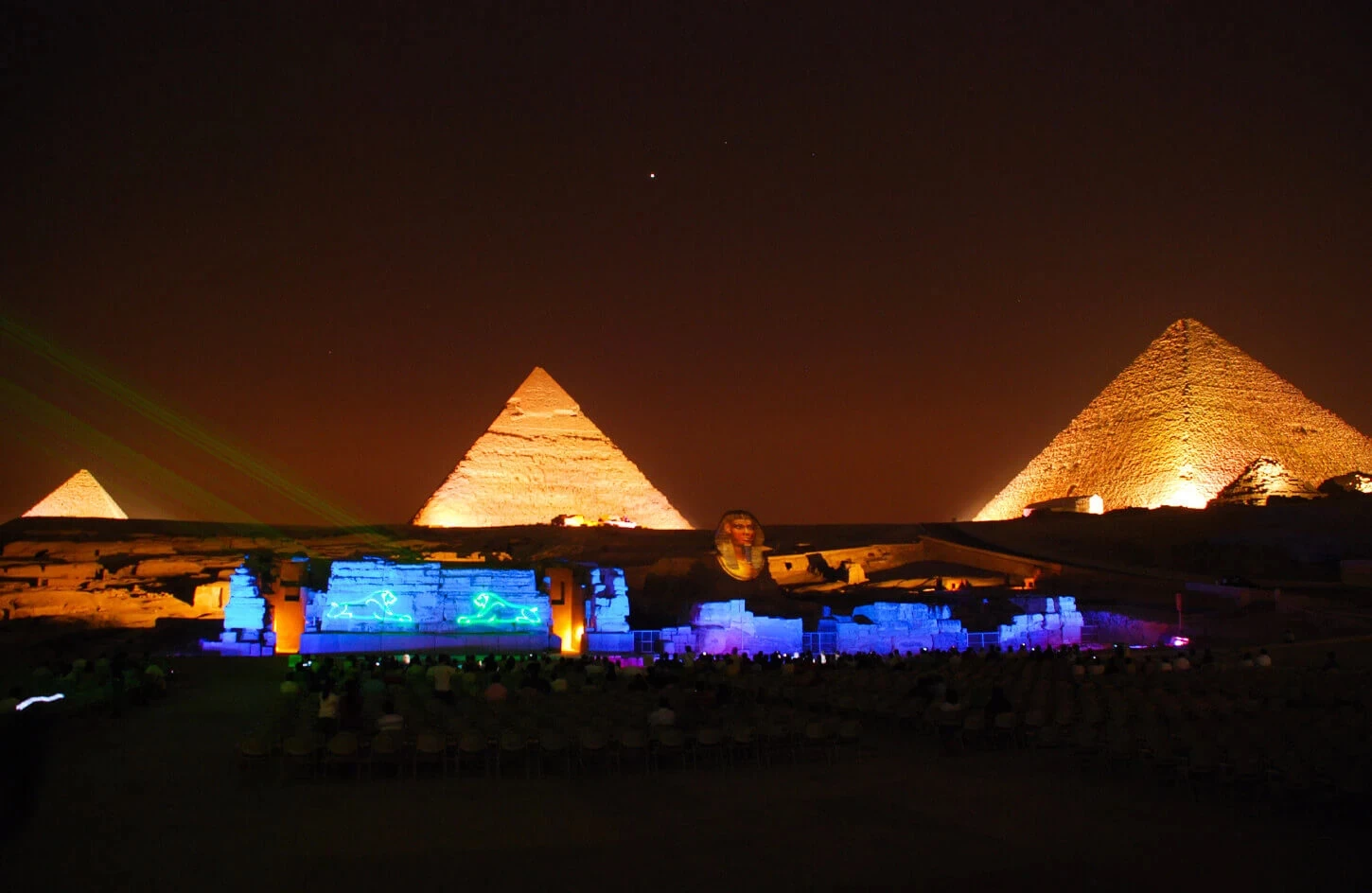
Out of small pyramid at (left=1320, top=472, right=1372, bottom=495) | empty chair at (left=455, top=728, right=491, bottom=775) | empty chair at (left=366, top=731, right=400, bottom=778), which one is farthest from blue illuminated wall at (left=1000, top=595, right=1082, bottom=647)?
small pyramid at (left=1320, top=472, right=1372, bottom=495)

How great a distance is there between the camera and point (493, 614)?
1842cm

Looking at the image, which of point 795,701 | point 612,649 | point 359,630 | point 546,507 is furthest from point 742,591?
point 546,507

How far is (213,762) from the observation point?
8055 mm

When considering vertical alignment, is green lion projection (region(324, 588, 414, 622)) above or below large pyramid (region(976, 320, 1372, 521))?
below

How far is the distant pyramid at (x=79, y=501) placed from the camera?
5109 centimetres

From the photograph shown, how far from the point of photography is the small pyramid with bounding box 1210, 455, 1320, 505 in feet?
163

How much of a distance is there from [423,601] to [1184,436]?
159 feet

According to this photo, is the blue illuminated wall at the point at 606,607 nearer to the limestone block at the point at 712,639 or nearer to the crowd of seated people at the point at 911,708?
the limestone block at the point at 712,639

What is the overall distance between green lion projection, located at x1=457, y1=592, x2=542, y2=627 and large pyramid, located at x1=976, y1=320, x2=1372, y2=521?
4352 cm

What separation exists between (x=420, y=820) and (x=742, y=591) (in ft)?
60.2

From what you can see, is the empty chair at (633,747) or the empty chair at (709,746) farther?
the empty chair at (709,746)

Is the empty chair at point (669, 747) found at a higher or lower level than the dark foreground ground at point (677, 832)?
higher

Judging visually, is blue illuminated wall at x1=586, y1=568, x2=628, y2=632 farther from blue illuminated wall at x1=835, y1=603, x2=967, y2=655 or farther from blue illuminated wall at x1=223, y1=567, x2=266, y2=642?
blue illuminated wall at x1=223, y1=567, x2=266, y2=642

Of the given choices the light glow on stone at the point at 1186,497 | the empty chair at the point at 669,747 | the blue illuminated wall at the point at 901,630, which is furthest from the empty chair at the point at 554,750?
the light glow on stone at the point at 1186,497
